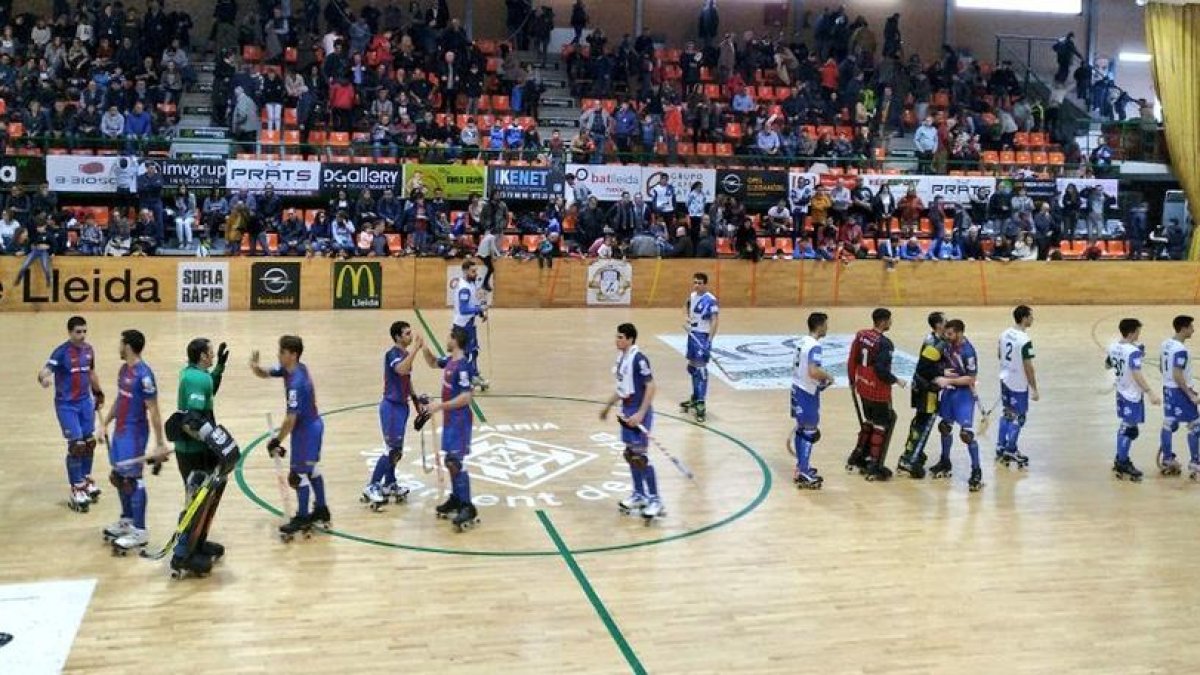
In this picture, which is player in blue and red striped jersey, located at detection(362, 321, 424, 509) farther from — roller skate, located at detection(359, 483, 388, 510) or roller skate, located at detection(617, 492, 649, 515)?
roller skate, located at detection(617, 492, 649, 515)

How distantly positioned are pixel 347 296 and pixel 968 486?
15.7 metres

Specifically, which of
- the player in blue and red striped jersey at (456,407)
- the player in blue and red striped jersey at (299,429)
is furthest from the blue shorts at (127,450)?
the player in blue and red striped jersey at (456,407)

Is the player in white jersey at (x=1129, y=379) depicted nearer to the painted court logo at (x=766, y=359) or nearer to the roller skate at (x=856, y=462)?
the roller skate at (x=856, y=462)

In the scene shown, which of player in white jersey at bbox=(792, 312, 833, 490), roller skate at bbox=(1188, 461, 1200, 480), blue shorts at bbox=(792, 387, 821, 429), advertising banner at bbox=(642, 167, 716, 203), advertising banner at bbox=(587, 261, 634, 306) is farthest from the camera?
advertising banner at bbox=(642, 167, 716, 203)

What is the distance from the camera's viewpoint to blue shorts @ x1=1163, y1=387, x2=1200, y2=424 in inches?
546

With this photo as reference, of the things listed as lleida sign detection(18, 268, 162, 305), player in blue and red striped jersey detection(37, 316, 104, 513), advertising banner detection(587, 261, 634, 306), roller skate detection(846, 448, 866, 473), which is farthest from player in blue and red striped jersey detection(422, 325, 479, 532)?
advertising banner detection(587, 261, 634, 306)

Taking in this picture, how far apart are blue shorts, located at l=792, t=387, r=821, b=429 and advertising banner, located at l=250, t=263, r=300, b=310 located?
1510 cm

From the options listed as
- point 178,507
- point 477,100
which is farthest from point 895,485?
point 477,100

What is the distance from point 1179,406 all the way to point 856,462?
3.80 meters

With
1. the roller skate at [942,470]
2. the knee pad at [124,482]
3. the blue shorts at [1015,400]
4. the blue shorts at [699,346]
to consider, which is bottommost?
Result: the roller skate at [942,470]

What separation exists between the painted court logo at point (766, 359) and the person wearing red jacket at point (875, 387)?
4.90m

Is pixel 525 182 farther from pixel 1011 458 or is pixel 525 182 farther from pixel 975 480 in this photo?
pixel 975 480

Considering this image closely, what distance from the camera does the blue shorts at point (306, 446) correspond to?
10945 mm

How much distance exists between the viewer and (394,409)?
12.2 metres
